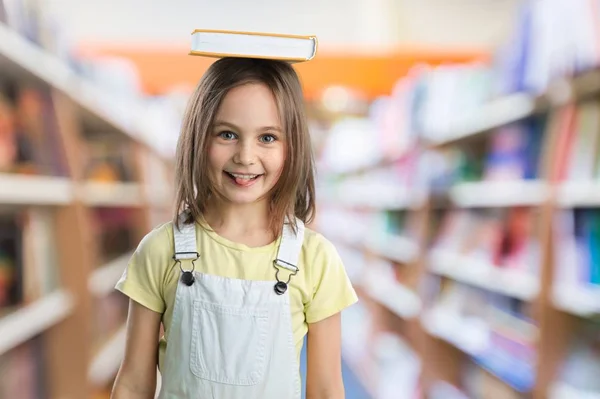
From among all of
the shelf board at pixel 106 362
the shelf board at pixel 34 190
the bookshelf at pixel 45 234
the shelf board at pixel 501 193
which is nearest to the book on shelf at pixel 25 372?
the bookshelf at pixel 45 234

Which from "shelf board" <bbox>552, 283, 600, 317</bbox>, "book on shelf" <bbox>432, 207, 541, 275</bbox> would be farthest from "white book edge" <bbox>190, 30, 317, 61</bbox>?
"book on shelf" <bbox>432, 207, 541, 275</bbox>

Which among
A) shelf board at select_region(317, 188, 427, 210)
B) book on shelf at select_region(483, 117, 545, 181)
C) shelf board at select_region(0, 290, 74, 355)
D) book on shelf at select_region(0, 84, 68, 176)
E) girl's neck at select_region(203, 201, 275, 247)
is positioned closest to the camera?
girl's neck at select_region(203, 201, 275, 247)

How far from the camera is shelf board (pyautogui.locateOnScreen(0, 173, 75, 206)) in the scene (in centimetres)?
185

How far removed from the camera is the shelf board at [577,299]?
193 centimetres

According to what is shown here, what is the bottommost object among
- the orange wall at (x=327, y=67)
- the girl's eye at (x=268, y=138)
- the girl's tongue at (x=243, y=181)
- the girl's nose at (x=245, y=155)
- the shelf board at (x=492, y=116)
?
the girl's tongue at (x=243, y=181)

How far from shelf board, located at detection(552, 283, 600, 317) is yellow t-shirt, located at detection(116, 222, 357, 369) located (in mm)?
1131

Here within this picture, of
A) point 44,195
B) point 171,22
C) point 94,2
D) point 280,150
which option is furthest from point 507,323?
point 94,2

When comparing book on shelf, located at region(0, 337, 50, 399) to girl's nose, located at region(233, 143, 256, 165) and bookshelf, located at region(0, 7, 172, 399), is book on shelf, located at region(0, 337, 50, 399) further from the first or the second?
girl's nose, located at region(233, 143, 256, 165)

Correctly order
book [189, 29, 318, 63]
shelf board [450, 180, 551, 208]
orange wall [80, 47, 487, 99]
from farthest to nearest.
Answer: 1. orange wall [80, 47, 487, 99]
2. shelf board [450, 180, 551, 208]
3. book [189, 29, 318, 63]

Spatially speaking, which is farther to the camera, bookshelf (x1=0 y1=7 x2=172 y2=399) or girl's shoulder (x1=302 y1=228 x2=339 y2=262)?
bookshelf (x1=0 y1=7 x2=172 y2=399)

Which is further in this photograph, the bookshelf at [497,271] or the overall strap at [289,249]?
the bookshelf at [497,271]

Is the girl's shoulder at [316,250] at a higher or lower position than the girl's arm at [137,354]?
higher

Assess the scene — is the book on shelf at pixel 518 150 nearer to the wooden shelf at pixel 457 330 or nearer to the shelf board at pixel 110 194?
the wooden shelf at pixel 457 330

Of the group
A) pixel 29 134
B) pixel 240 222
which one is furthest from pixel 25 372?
pixel 240 222
